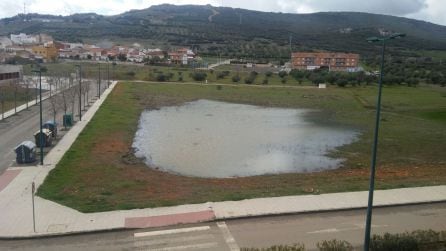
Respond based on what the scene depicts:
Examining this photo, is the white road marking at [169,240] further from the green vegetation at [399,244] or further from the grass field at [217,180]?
the grass field at [217,180]

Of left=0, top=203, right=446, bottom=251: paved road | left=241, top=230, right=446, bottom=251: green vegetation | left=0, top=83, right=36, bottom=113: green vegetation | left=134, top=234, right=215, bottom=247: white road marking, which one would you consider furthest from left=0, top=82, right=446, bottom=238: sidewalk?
left=0, top=83, right=36, bottom=113: green vegetation

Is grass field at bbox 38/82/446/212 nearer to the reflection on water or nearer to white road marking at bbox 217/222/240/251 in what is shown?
the reflection on water

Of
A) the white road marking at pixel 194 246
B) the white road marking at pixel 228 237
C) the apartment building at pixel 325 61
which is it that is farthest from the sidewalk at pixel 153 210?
the apartment building at pixel 325 61

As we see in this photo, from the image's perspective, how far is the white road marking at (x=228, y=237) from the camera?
13.2 meters

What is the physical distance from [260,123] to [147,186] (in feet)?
71.7

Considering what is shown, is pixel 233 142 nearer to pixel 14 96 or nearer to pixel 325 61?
pixel 14 96

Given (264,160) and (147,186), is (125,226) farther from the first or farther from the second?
(264,160)

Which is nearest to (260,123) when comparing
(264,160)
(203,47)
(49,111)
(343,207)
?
(264,160)

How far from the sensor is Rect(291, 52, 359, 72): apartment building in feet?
401

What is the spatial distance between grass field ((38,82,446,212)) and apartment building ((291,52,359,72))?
7103 centimetres

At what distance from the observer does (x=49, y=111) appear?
43.3m

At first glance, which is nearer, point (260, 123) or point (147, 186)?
point (147, 186)

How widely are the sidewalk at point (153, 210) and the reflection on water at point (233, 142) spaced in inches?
239

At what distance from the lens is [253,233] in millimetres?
14312
